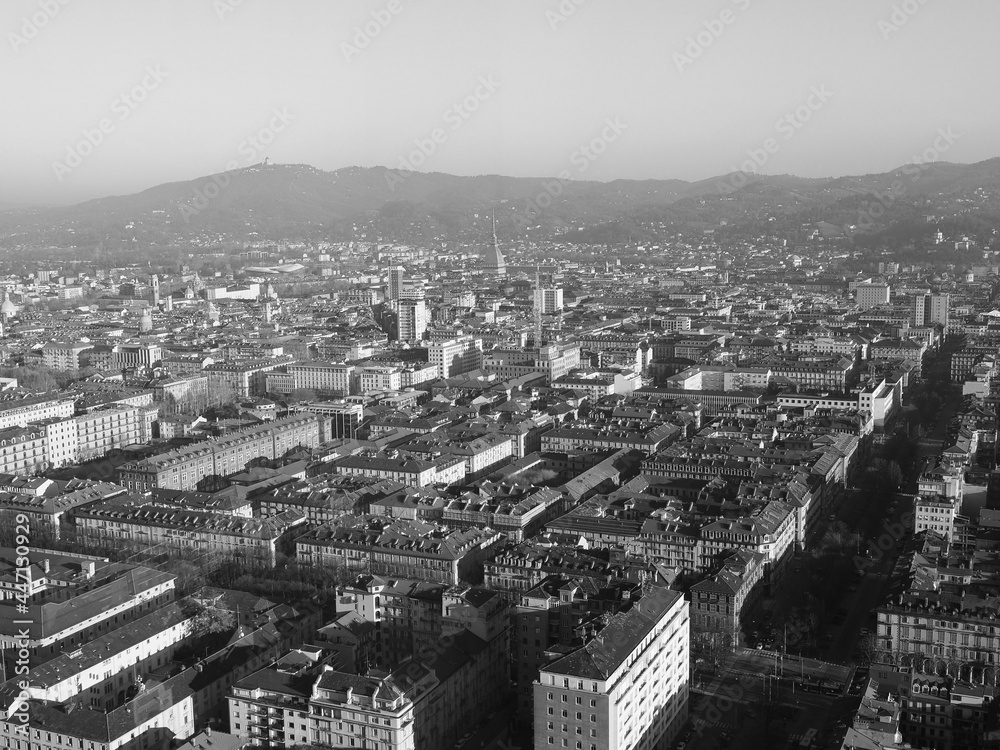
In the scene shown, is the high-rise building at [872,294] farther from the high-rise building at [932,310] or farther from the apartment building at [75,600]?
the apartment building at [75,600]

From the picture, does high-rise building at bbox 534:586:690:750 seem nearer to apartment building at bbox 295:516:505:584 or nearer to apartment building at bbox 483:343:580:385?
apartment building at bbox 295:516:505:584

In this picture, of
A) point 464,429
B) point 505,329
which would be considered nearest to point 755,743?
point 464,429

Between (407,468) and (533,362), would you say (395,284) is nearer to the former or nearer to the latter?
(533,362)

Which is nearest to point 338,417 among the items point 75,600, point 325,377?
point 325,377

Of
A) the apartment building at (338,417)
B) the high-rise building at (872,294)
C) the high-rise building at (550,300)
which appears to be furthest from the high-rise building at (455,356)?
the high-rise building at (872,294)

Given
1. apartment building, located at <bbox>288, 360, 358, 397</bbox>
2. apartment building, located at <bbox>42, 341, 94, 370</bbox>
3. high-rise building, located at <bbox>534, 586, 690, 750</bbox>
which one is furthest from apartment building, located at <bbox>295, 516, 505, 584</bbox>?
apartment building, located at <bbox>42, 341, 94, 370</bbox>

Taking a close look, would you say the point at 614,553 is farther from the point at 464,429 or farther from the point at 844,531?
the point at 464,429
